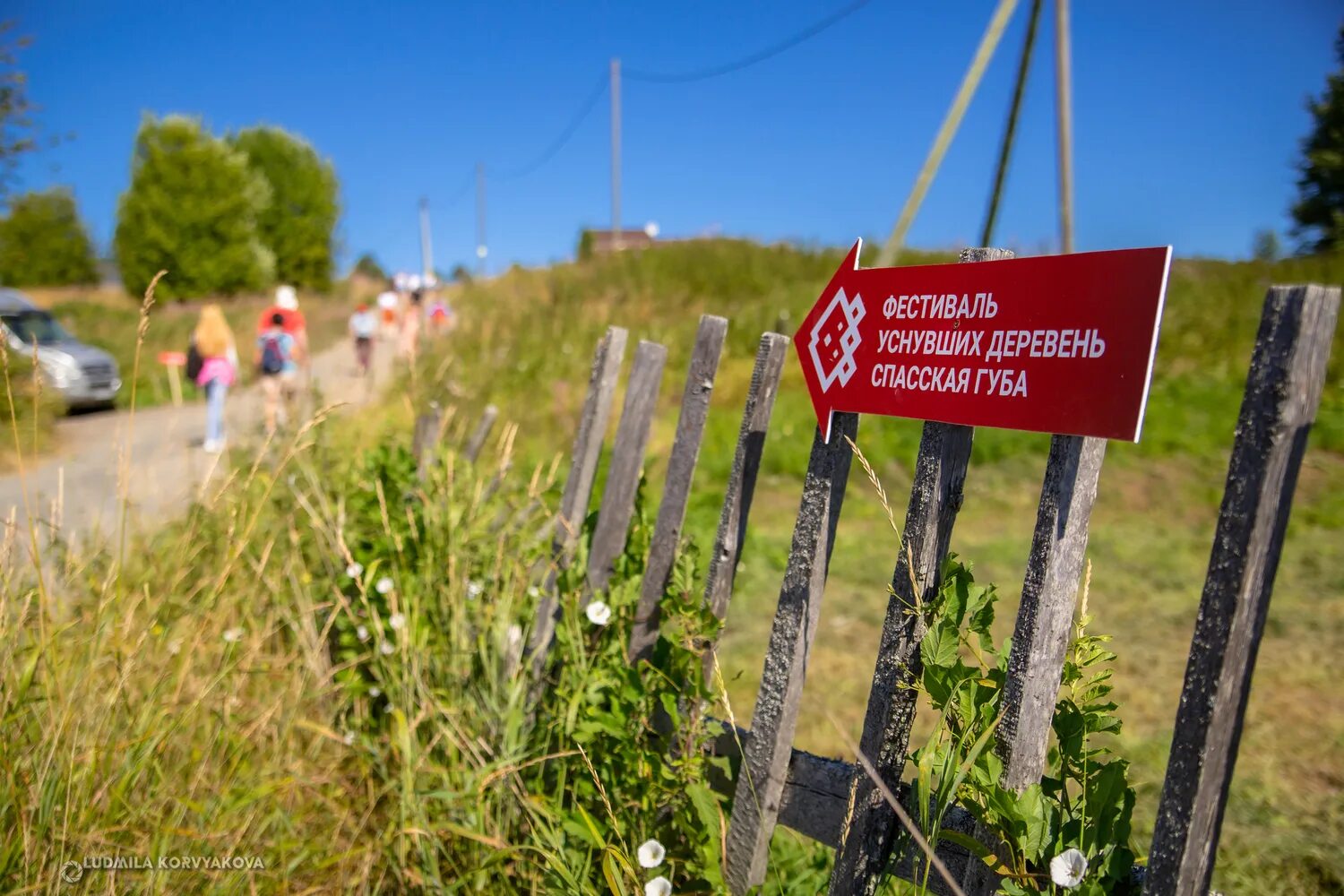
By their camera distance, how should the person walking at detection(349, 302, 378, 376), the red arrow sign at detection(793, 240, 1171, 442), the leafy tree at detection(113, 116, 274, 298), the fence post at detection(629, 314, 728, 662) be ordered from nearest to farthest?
the red arrow sign at detection(793, 240, 1171, 442), the fence post at detection(629, 314, 728, 662), the person walking at detection(349, 302, 378, 376), the leafy tree at detection(113, 116, 274, 298)

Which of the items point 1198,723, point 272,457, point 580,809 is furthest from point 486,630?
point 272,457

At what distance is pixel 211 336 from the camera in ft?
25.8

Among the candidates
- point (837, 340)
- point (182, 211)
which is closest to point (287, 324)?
point (837, 340)

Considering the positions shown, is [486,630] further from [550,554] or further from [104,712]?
[104,712]

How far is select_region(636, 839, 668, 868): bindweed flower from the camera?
Result: 5.53ft

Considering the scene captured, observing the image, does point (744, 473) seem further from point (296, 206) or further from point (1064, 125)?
point (296, 206)

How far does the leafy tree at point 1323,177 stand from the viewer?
31453mm

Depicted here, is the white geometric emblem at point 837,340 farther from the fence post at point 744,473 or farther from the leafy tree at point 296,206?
the leafy tree at point 296,206

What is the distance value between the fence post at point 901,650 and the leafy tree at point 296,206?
51.5 meters

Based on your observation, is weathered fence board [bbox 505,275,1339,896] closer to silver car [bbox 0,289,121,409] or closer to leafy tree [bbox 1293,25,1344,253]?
silver car [bbox 0,289,121,409]

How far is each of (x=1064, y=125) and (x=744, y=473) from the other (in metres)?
7.14

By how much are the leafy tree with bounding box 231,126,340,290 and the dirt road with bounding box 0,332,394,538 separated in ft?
128

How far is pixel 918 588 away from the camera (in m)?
1.44

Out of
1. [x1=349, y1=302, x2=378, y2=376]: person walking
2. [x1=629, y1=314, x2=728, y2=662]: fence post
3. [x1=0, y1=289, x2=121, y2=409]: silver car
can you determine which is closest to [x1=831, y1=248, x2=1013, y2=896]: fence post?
[x1=629, y1=314, x2=728, y2=662]: fence post
